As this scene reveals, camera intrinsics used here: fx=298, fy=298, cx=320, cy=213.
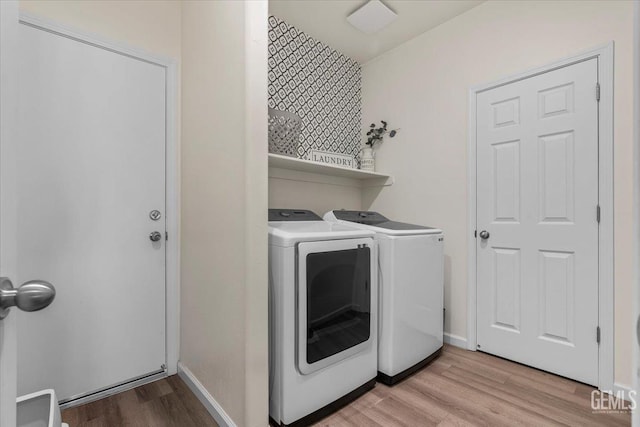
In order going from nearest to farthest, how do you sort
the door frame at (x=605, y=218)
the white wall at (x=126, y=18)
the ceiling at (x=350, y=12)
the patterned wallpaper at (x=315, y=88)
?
the white wall at (x=126, y=18) < the door frame at (x=605, y=218) < the ceiling at (x=350, y=12) < the patterned wallpaper at (x=315, y=88)

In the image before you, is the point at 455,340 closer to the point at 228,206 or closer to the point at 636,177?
the point at 228,206

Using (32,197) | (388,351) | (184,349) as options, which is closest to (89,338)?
(184,349)

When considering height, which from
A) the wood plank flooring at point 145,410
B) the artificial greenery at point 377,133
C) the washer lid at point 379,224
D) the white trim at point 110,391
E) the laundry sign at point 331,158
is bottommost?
the wood plank flooring at point 145,410

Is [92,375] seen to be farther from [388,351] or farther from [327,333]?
[388,351]

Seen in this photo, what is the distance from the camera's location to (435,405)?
5.36ft

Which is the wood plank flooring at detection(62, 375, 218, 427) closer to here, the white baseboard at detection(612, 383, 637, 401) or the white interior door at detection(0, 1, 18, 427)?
the white interior door at detection(0, 1, 18, 427)

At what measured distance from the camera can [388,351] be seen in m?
1.82

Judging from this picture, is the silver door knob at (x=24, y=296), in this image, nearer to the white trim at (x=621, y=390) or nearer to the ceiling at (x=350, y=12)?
the ceiling at (x=350, y=12)

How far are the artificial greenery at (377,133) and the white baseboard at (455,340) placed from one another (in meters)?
1.82

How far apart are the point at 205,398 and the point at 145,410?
0.31 meters

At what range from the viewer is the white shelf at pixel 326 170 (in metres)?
2.10

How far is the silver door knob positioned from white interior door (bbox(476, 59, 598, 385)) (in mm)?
2448

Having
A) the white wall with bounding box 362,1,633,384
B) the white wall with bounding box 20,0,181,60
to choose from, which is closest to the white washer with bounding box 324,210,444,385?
the white wall with bounding box 362,1,633,384

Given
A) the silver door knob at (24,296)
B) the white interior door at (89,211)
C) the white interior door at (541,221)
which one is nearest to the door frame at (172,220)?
the white interior door at (89,211)
